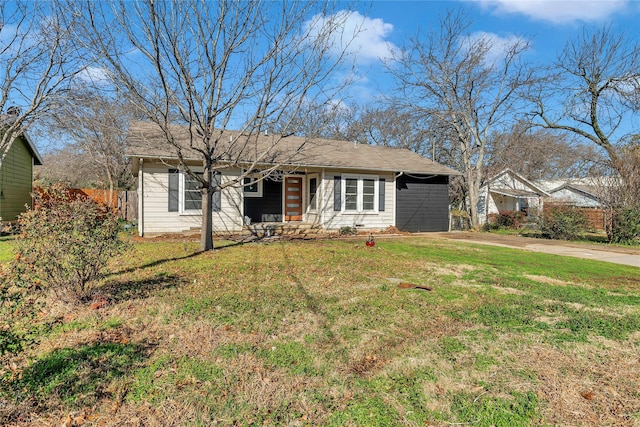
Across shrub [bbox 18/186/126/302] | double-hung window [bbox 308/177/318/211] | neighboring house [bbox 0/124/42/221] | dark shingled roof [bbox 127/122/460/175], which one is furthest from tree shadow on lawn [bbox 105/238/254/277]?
neighboring house [bbox 0/124/42/221]

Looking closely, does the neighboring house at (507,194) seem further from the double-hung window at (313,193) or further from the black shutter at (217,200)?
the black shutter at (217,200)

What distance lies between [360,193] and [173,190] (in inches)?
275

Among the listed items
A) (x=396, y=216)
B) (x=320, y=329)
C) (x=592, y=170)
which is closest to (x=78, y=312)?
(x=320, y=329)

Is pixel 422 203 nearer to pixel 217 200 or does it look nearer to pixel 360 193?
pixel 360 193

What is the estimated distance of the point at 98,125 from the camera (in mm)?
10805

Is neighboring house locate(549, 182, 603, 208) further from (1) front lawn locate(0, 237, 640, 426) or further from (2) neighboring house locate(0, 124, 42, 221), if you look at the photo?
(2) neighboring house locate(0, 124, 42, 221)

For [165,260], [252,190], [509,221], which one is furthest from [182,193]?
[509,221]

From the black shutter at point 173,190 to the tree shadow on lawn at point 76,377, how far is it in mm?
8766

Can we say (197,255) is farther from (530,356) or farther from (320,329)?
(530,356)

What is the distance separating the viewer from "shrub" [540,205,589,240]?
46.0ft

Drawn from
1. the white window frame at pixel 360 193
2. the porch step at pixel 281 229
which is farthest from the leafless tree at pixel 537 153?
the porch step at pixel 281 229

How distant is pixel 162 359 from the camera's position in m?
3.11

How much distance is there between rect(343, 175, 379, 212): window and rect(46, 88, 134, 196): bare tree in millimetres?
7852

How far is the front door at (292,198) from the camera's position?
14.7m
